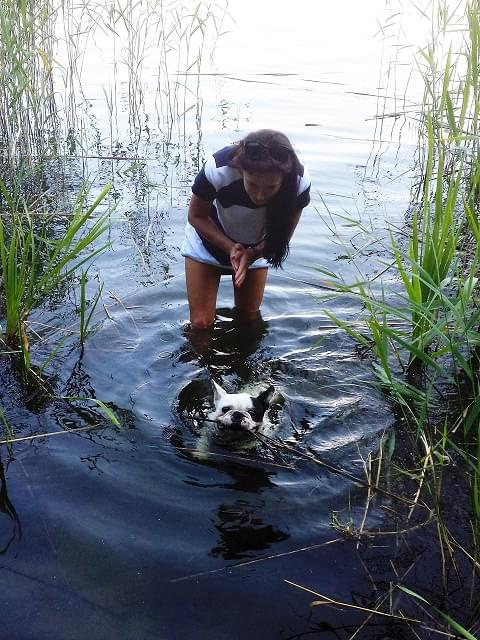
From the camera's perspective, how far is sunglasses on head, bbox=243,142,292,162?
3.90 meters

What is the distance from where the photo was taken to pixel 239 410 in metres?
3.60

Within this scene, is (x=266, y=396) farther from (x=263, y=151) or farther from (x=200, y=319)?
(x=263, y=151)

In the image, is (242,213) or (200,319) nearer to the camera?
(242,213)

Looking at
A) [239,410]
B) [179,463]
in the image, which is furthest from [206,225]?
[179,463]

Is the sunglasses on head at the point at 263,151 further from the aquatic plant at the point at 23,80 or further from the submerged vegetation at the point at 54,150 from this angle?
the aquatic plant at the point at 23,80

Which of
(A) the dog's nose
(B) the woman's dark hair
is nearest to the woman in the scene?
(B) the woman's dark hair

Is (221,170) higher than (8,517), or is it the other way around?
(221,170)

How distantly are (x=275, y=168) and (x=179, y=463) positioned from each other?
1.79m

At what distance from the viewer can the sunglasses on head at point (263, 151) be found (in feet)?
12.8

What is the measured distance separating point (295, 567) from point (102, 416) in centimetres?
147

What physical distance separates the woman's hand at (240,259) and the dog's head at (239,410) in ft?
2.42

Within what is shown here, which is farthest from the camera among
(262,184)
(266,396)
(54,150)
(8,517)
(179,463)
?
(54,150)

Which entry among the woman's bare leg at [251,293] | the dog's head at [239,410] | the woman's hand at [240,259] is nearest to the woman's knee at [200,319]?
the woman's bare leg at [251,293]

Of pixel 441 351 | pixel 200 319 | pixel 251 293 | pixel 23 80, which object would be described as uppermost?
pixel 23 80
